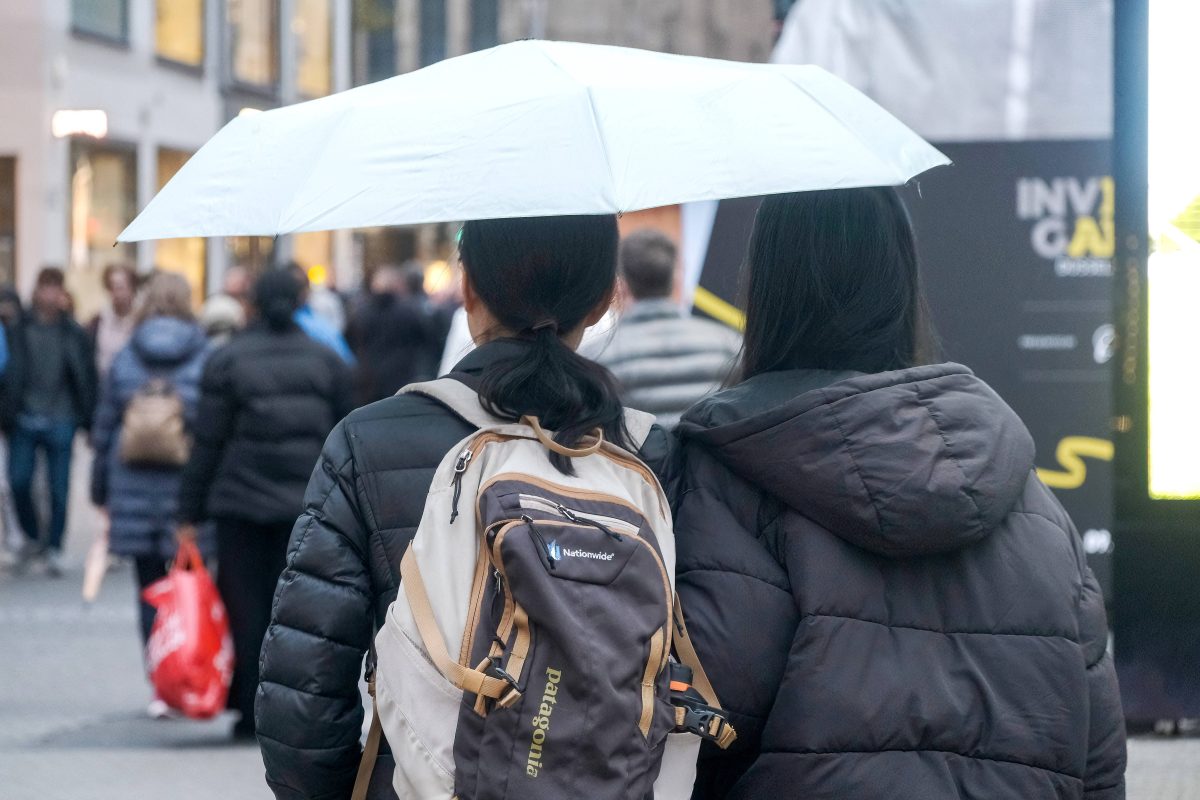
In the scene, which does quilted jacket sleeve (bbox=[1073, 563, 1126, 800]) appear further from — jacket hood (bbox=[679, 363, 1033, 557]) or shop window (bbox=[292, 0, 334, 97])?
shop window (bbox=[292, 0, 334, 97])

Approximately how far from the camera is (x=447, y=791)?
2.46 m

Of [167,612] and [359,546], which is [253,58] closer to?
[167,612]

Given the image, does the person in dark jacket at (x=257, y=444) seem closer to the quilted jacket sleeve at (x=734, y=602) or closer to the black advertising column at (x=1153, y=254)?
the black advertising column at (x=1153, y=254)

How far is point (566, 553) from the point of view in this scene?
2453mm

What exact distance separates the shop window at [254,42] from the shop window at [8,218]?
666 centimetres

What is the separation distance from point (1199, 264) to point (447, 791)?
415 cm

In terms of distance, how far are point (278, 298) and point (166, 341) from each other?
1.38 metres

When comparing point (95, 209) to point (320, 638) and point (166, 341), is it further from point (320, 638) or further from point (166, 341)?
point (320, 638)

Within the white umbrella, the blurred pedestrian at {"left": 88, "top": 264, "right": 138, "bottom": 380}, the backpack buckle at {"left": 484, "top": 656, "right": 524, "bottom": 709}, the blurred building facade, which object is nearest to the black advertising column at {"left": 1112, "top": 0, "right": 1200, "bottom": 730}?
the white umbrella

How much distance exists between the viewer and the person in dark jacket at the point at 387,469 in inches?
107

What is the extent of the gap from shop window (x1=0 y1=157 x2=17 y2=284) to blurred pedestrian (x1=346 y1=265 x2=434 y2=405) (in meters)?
9.59

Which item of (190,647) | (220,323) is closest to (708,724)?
(190,647)

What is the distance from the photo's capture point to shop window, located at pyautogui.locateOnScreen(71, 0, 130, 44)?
2222 centimetres

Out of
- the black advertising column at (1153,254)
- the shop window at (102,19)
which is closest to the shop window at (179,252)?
the shop window at (102,19)
